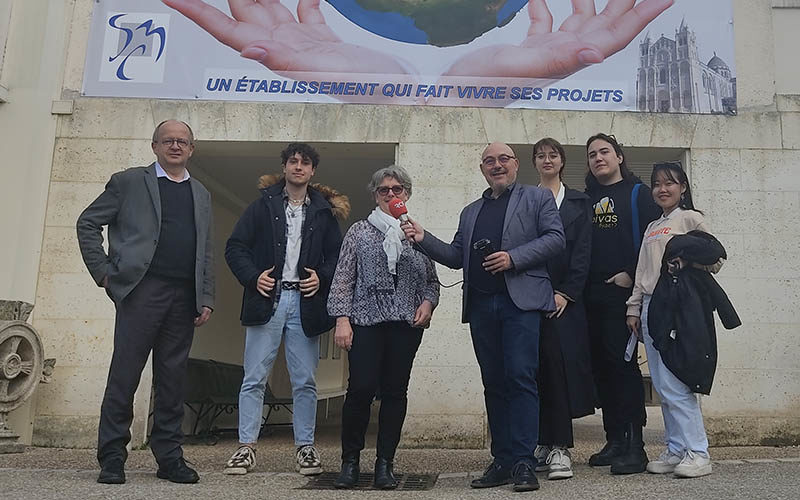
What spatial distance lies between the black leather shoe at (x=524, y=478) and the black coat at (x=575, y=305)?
0.61 m

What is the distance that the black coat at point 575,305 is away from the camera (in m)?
3.91

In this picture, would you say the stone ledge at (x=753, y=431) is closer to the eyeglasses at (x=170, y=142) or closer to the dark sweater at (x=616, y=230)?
the dark sweater at (x=616, y=230)

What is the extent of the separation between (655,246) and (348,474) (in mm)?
2162

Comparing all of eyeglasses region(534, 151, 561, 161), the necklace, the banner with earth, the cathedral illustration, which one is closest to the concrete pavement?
the necklace

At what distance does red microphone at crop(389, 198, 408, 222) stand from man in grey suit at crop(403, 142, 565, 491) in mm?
64

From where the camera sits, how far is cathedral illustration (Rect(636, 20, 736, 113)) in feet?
20.4

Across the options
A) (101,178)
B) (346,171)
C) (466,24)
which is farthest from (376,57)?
(101,178)

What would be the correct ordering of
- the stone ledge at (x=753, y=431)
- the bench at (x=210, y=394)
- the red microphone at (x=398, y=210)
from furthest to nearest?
the bench at (x=210, y=394) < the stone ledge at (x=753, y=431) < the red microphone at (x=398, y=210)

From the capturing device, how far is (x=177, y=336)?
3963mm

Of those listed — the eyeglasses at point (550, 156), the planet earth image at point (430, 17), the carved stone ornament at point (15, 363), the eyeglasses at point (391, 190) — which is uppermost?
the planet earth image at point (430, 17)

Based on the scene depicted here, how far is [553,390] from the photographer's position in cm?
380

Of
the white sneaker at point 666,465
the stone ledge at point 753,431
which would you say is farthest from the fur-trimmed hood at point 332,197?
the stone ledge at point 753,431

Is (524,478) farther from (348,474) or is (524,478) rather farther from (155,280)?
(155,280)

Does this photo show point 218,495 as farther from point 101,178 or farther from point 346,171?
point 346,171
